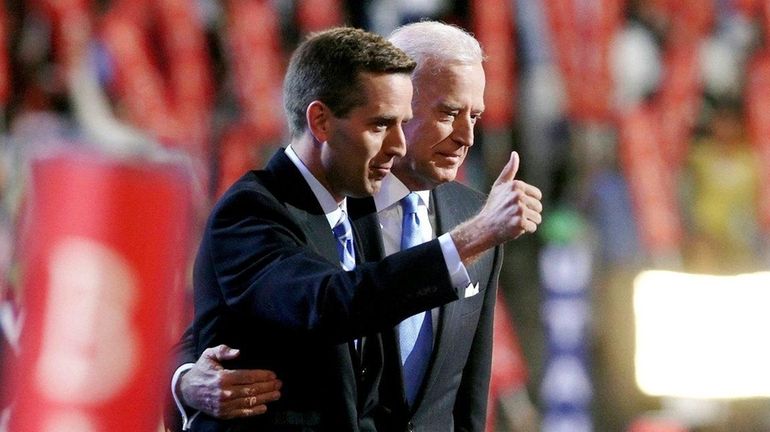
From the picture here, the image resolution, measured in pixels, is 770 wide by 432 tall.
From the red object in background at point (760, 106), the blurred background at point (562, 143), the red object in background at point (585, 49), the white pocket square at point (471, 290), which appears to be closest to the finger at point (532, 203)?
the white pocket square at point (471, 290)

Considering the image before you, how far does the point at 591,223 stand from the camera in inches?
133

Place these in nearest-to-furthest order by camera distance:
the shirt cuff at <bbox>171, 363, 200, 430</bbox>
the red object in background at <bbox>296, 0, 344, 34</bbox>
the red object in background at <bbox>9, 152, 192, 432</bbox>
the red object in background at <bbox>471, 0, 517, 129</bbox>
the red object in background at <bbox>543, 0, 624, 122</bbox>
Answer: the shirt cuff at <bbox>171, 363, 200, 430</bbox>, the red object in background at <bbox>9, 152, 192, 432</bbox>, the red object in background at <bbox>296, 0, 344, 34</bbox>, the red object in background at <bbox>471, 0, 517, 129</bbox>, the red object in background at <bbox>543, 0, 624, 122</bbox>

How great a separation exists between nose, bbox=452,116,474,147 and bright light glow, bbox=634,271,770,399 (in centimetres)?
204

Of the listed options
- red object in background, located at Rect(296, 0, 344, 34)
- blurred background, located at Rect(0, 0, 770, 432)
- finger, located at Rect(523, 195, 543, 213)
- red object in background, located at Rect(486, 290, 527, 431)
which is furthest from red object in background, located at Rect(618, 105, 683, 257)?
finger, located at Rect(523, 195, 543, 213)

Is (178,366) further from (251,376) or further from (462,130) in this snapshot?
(462,130)

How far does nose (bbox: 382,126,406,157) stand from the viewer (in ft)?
3.93

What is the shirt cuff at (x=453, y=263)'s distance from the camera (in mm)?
1068

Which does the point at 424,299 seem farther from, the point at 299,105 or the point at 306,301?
the point at 299,105

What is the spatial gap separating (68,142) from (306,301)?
206 centimetres

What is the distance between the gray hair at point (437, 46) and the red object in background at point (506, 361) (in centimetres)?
186

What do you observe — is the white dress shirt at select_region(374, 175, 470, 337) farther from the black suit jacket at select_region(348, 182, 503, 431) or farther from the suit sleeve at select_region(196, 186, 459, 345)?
the suit sleeve at select_region(196, 186, 459, 345)

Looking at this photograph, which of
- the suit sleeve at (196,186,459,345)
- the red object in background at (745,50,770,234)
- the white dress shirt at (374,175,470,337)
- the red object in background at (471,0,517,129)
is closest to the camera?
the suit sleeve at (196,186,459,345)

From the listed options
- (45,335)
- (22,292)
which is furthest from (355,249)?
(22,292)

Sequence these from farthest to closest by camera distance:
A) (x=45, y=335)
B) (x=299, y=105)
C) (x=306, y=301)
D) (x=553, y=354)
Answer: (x=553, y=354)
(x=45, y=335)
(x=299, y=105)
(x=306, y=301)
